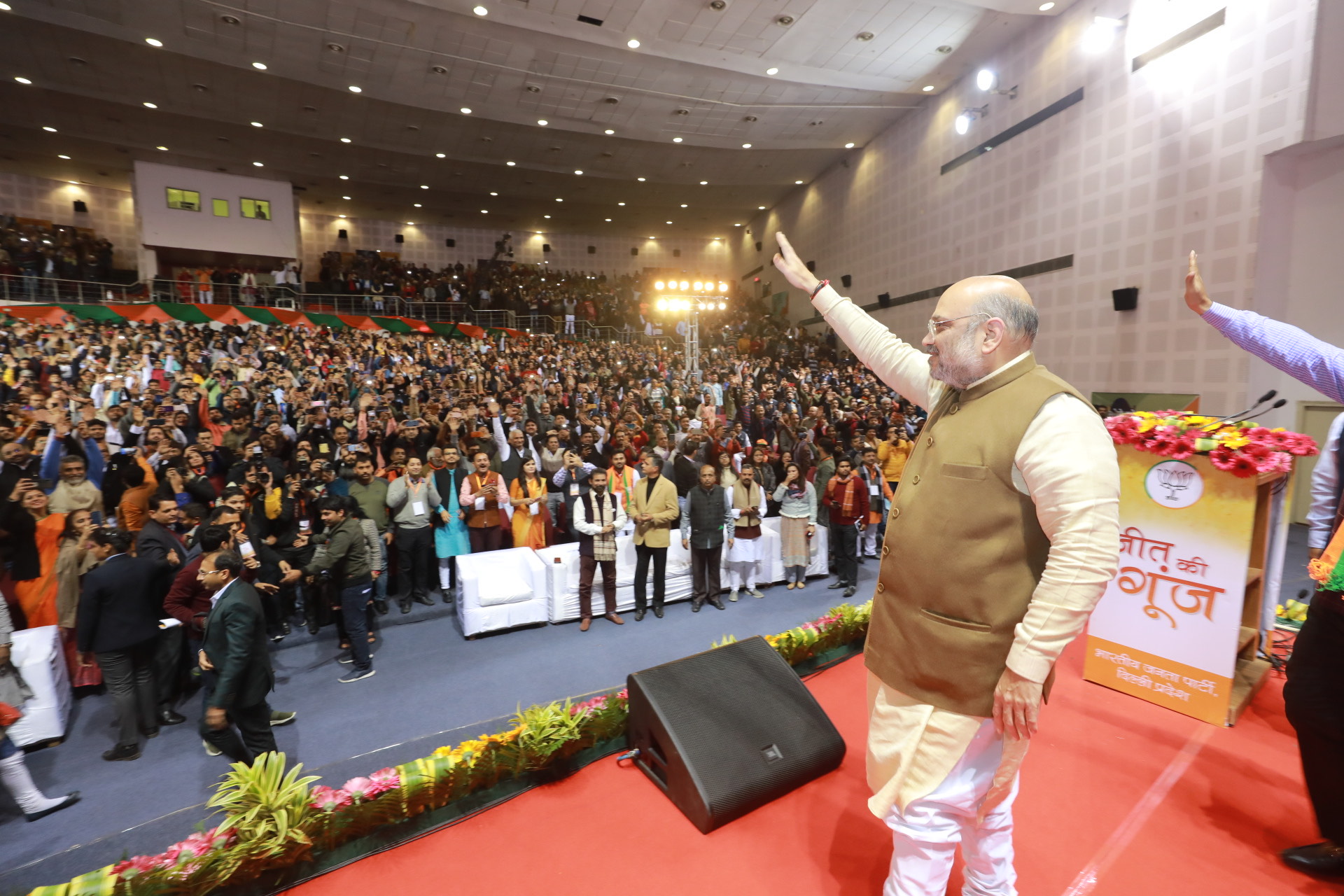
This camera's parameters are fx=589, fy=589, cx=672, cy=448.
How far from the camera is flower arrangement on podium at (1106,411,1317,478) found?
2770 mm

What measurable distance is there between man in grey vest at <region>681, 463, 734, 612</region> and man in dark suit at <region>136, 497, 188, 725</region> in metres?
4.10

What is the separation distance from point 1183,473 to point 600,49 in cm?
1249

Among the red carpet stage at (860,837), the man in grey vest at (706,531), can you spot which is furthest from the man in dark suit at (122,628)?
the man in grey vest at (706,531)

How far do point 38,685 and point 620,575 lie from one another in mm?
4155

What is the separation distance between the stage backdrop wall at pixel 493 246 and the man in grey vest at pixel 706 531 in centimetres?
2350

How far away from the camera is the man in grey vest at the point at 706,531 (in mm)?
5898

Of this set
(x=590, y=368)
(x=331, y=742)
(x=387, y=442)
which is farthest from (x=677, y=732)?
(x=590, y=368)

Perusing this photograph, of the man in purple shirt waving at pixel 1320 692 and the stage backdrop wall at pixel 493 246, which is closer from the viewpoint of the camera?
the man in purple shirt waving at pixel 1320 692

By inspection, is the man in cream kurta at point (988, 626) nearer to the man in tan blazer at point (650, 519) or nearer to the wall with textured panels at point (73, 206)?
the man in tan blazer at point (650, 519)

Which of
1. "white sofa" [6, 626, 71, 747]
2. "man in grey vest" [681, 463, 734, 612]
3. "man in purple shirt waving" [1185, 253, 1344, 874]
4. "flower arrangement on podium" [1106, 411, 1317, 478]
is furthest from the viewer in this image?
"man in grey vest" [681, 463, 734, 612]

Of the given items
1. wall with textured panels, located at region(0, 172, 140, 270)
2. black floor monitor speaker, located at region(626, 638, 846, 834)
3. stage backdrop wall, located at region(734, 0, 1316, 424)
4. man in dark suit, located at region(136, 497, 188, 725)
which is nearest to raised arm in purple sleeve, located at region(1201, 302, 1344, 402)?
black floor monitor speaker, located at region(626, 638, 846, 834)

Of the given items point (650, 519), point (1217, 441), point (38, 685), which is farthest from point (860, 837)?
point (38, 685)

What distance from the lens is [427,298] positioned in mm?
21000

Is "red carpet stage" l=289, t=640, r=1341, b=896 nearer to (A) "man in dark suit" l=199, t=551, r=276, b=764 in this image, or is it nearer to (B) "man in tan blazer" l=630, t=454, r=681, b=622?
(A) "man in dark suit" l=199, t=551, r=276, b=764
